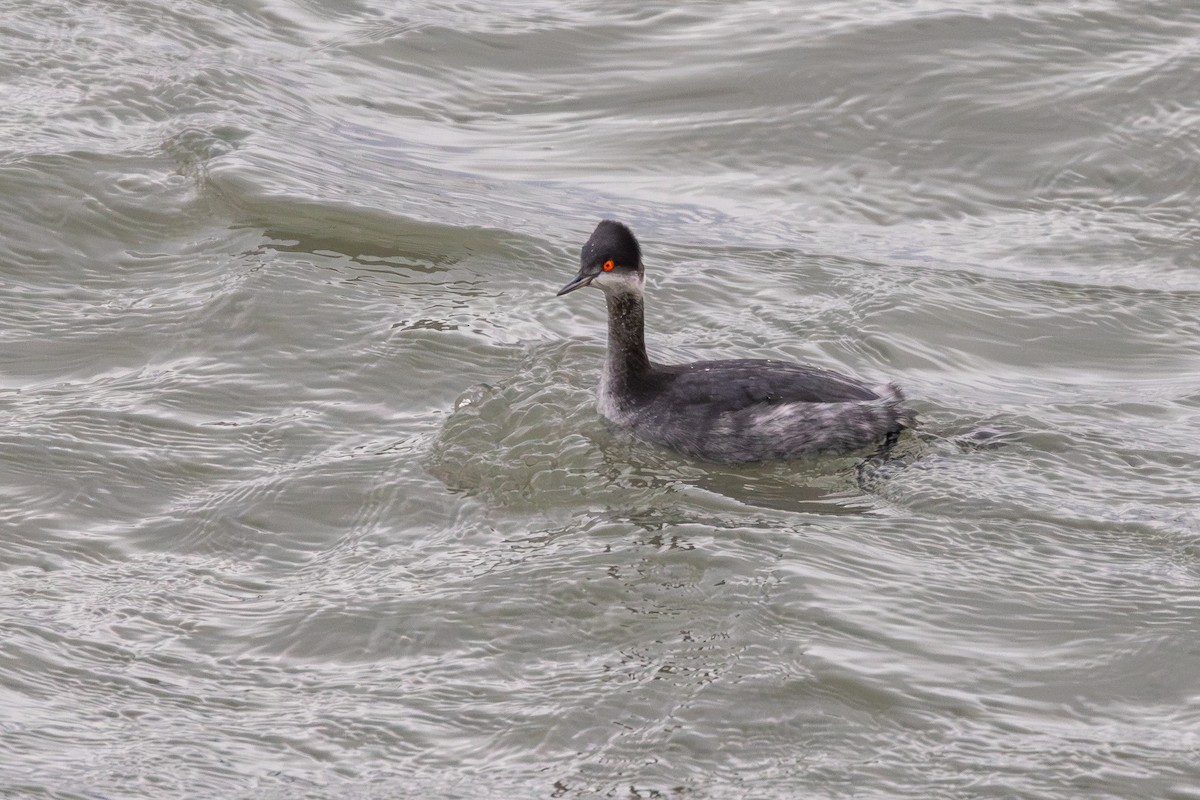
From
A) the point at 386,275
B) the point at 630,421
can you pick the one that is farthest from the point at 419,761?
the point at 386,275

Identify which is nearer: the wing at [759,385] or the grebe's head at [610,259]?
the wing at [759,385]

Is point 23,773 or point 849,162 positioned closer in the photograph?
point 23,773

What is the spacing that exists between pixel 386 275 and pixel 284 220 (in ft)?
2.86

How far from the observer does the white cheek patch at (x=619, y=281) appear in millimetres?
7875

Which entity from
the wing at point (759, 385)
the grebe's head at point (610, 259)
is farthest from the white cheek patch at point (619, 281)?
the wing at point (759, 385)

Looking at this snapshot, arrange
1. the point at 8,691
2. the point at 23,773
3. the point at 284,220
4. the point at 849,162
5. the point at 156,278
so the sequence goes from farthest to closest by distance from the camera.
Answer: the point at 849,162, the point at 284,220, the point at 156,278, the point at 8,691, the point at 23,773

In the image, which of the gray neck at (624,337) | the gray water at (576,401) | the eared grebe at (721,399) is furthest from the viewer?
the gray neck at (624,337)

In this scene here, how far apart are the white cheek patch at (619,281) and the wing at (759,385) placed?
0.46 metres

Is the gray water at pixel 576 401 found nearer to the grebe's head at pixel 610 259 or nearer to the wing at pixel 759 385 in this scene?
the wing at pixel 759 385

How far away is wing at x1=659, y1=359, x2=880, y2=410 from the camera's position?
751 centimetres

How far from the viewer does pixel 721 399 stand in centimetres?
760

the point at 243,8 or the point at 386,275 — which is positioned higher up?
the point at 243,8

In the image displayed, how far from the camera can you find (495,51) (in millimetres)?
12445

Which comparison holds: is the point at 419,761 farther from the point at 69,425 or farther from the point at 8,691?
the point at 69,425
